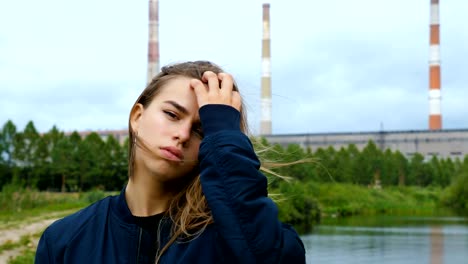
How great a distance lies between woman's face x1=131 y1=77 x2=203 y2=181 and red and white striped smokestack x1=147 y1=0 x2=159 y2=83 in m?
26.8

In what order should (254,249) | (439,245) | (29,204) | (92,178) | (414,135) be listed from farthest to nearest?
(414,135), (92,178), (439,245), (29,204), (254,249)

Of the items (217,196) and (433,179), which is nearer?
(217,196)

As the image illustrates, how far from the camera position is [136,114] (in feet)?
2.87

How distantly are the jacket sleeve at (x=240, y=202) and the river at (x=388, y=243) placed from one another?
10.2 metres

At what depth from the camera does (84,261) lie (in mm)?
770

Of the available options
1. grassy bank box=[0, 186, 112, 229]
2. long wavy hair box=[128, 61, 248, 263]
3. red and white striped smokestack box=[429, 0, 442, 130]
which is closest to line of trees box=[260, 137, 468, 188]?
red and white striped smokestack box=[429, 0, 442, 130]

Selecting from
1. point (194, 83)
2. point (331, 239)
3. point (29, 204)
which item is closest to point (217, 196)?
point (194, 83)

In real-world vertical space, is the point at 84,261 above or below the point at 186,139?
below

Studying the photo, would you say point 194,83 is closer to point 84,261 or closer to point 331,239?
point 84,261

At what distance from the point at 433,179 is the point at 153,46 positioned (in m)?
13.3

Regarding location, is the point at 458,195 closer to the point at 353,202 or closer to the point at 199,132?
the point at 353,202

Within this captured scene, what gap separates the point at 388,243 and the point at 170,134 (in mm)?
13035

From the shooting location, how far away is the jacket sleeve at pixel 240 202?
71 centimetres

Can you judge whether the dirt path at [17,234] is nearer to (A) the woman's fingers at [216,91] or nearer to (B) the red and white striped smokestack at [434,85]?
(A) the woman's fingers at [216,91]
